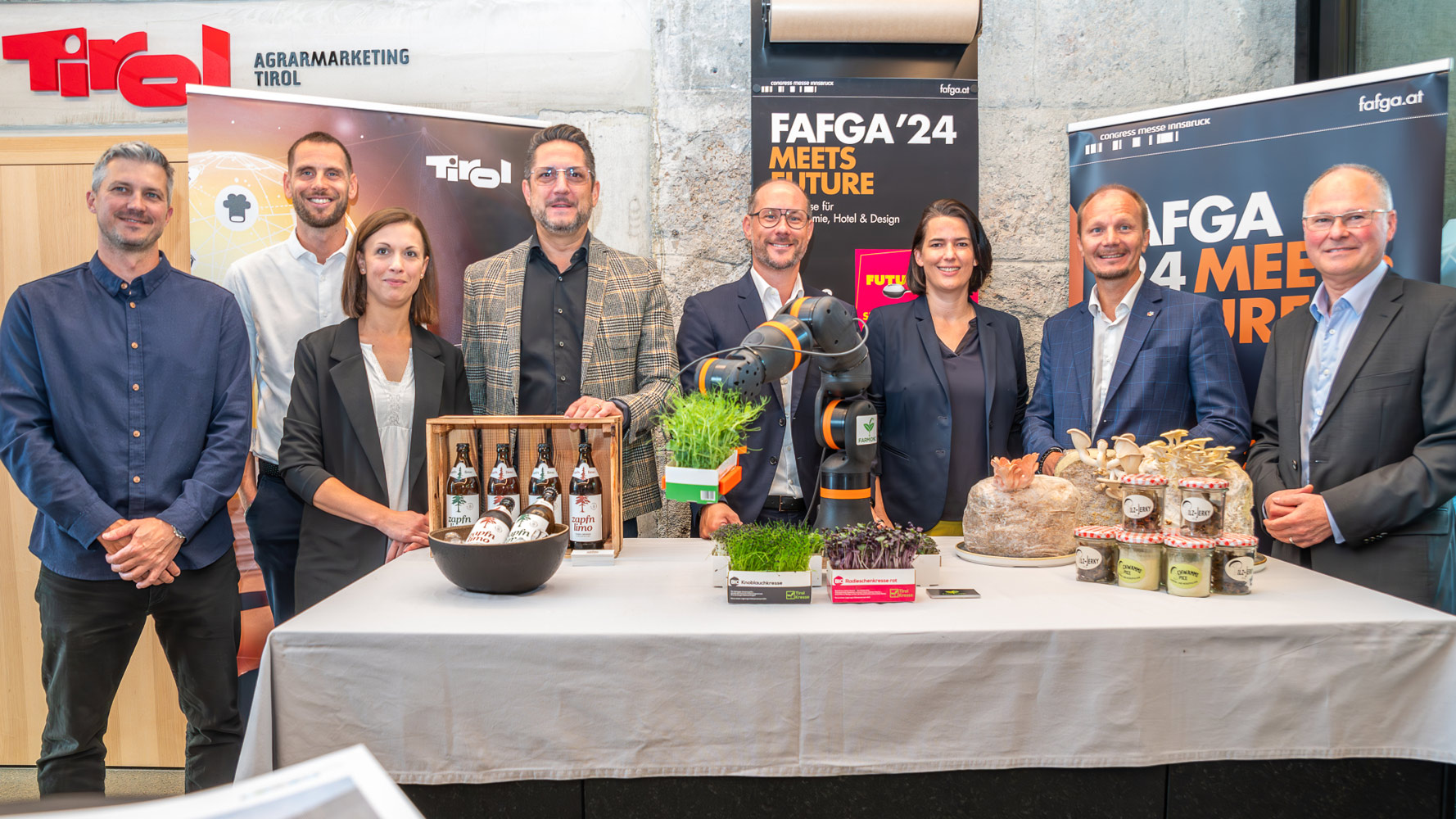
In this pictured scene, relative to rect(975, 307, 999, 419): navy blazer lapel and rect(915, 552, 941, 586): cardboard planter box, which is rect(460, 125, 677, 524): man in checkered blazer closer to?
rect(975, 307, 999, 419): navy blazer lapel

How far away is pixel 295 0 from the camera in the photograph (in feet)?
12.6

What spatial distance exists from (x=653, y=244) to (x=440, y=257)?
0.97m

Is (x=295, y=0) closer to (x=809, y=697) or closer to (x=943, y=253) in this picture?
(x=943, y=253)

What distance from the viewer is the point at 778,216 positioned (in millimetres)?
3111

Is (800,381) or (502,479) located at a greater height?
(800,381)

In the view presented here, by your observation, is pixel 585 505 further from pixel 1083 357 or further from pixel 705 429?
pixel 1083 357

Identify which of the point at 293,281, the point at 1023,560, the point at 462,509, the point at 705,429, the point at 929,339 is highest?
the point at 293,281

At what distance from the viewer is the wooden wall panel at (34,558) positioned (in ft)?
11.9

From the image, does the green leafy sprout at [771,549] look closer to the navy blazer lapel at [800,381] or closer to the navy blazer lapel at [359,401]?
the navy blazer lapel at [800,381]

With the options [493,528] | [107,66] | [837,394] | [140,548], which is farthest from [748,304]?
[107,66]

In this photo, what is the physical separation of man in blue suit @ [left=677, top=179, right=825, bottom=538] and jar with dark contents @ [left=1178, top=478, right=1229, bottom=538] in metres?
1.40

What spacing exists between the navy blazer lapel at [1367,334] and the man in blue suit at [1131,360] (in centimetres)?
28

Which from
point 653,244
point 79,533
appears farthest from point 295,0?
point 79,533

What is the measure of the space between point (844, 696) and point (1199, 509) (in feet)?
2.78
